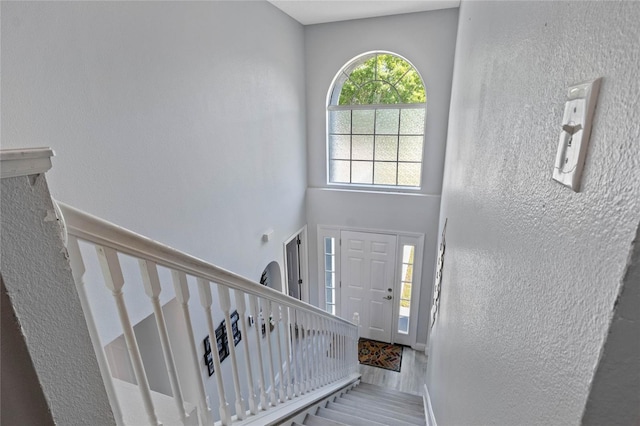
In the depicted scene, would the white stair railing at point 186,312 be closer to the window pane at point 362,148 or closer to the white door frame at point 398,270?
the white door frame at point 398,270

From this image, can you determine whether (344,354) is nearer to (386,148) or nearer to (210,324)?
(210,324)

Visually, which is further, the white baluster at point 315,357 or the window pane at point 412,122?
the window pane at point 412,122

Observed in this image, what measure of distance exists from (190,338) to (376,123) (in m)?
4.12

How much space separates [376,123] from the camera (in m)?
4.61

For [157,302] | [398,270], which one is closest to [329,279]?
[398,270]

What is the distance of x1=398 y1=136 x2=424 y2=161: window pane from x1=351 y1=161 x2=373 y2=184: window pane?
0.48m

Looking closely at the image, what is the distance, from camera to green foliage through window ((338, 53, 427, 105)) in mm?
4297

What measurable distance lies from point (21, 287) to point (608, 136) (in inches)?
32.7

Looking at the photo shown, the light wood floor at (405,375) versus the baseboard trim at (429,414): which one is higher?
the baseboard trim at (429,414)

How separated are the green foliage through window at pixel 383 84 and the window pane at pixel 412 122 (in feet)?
0.43

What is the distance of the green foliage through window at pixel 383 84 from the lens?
430cm

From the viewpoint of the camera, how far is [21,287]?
49 cm

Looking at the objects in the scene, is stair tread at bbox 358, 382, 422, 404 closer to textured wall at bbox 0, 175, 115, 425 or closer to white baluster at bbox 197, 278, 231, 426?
white baluster at bbox 197, 278, 231, 426

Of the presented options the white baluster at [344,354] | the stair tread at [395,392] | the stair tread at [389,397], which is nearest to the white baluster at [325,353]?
the white baluster at [344,354]
